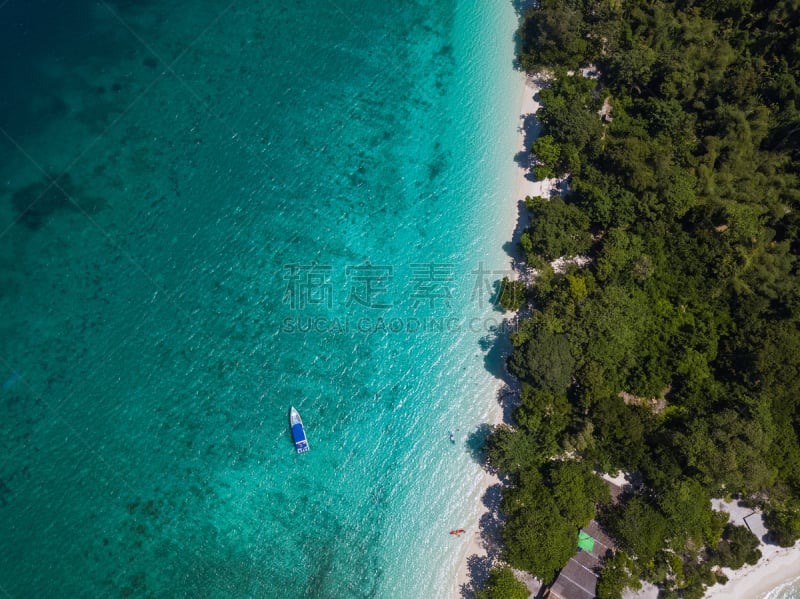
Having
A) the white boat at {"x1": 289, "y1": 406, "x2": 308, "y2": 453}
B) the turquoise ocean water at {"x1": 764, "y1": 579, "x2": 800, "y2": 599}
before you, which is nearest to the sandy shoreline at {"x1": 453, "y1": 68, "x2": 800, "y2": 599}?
the turquoise ocean water at {"x1": 764, "y1": 579, "x2": 800, "y2": 599}

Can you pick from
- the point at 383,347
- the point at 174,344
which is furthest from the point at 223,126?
the point at 383,347

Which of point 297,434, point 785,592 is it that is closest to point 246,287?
point 297,434

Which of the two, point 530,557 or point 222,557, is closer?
point 530,557

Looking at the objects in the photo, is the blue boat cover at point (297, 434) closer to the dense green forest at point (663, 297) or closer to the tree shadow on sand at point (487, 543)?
the dense green forest at point (663, 297)

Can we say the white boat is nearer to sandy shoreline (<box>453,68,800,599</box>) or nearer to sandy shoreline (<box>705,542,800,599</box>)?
sandy shoreline (<box>453,68,800,599</box>)

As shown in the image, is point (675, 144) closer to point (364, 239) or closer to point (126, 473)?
point (364, 239)

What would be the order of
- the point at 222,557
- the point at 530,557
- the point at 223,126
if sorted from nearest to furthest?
the point at 530,557
the point at 222,557
the point at 223,126
